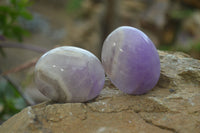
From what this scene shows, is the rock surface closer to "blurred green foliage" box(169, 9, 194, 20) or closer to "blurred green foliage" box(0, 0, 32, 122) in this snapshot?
"blurred green foliage" box(0, 0, 32, 122)

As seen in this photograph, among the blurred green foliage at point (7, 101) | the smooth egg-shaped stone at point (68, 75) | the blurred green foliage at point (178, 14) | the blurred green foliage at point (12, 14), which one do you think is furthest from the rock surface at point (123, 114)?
the blurred green foliage at point (178, 14)

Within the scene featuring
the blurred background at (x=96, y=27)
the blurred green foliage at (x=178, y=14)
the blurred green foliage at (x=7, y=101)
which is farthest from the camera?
the blurred green foliage at (x=178, y=14)

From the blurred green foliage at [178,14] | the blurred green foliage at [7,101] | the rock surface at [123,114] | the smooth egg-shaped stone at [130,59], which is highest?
the smooth egg-shaped stone at [130,59]

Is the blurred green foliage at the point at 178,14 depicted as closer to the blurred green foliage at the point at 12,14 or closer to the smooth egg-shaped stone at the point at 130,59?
the blurred green foliage at the point at 12,14

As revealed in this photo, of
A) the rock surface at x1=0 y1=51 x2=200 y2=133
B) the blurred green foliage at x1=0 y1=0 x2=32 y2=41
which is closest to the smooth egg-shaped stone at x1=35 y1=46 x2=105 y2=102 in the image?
the rock surface at x1=0 y1=51 x2=200 y2=133

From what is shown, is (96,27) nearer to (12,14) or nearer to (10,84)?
(12,14)

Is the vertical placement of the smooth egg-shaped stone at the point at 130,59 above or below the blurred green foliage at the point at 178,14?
above

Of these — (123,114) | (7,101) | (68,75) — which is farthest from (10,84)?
(123,114)
